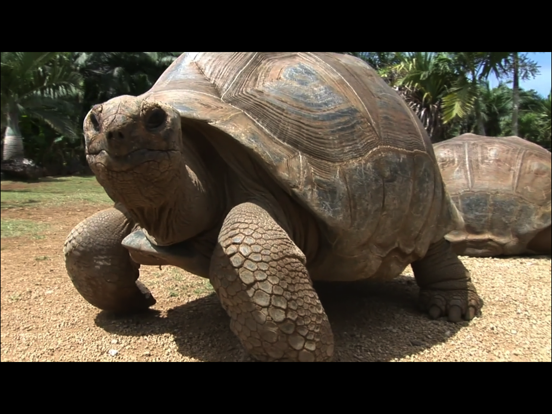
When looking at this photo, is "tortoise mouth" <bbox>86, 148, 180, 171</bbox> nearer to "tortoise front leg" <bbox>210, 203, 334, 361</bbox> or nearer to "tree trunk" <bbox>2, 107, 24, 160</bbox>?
"tortoise front leg" <bbox>210, 203, 334, 361</bbox>

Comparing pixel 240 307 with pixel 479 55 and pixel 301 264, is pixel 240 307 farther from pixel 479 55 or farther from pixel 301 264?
pixel 479 55

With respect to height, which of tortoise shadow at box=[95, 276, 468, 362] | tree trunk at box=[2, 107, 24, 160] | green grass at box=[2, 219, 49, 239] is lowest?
tree trunk at box=[2, 107, 24, 160]

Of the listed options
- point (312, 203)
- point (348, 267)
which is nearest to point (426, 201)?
point (348, 267)

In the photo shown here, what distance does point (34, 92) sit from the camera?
15742 mm

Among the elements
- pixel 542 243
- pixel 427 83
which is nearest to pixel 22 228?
pixel 542 243

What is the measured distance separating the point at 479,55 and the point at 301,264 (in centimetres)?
1128

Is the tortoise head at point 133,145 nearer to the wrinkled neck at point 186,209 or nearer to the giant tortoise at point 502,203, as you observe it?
the wrinkled neck at point 186,209

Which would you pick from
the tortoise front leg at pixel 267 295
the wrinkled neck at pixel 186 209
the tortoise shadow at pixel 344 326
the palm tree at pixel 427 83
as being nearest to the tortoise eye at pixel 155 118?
the wrinkled neck at pixel 186 209

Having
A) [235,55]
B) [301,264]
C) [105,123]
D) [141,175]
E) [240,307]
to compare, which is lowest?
[240,307]

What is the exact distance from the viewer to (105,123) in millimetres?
1783

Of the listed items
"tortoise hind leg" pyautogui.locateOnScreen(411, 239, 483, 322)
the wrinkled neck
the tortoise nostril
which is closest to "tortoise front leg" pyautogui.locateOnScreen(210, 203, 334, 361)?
the wrinkled neck

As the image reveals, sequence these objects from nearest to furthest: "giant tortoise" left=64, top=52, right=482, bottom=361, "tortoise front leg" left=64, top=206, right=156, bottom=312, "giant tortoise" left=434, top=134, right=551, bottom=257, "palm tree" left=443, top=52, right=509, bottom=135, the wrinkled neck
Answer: "giant tortoise" left=64, top=52, right=482, bottom=361 < the wrinkled neck < "tortoise front leg" left=64, top=206, right=156, bottom=312 < "giant tortoise" left=434, top=134, right=551, bottom=257 < "palm tree" left=443, top=52, right=509, bottom=135

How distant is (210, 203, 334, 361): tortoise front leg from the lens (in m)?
2.00

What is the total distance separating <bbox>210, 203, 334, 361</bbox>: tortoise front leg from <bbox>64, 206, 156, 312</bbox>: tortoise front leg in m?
0.86
